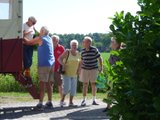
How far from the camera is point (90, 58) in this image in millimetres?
11891

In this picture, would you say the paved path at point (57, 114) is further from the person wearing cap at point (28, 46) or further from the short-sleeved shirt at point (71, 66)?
the person wearing cap at point (28, 46)

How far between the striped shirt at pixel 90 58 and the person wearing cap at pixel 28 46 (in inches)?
56.9

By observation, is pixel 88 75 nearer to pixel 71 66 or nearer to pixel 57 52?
pixel 71 66

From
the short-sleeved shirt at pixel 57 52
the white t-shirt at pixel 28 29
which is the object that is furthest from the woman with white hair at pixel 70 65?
the white t-shirt at pixel 28 29

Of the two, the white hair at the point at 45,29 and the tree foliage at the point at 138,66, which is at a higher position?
the white hair at the point at 45,29

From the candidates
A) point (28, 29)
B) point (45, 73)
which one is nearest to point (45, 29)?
point (28, 29)

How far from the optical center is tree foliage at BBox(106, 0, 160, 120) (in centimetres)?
270

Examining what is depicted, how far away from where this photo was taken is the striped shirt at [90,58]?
1189 cm

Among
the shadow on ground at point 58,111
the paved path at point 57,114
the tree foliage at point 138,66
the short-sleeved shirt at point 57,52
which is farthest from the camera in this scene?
the short-sleeved shirt at point 57,52

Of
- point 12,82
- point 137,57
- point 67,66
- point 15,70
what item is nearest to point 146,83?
point 137,57

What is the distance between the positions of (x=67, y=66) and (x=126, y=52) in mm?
8938

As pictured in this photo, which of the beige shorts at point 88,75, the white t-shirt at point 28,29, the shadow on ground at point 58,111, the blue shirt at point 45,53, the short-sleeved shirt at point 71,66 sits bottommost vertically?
the shadow on ground at point 58,111

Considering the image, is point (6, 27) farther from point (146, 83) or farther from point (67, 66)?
point (146, 83)

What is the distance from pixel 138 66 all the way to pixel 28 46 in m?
8.53
